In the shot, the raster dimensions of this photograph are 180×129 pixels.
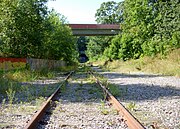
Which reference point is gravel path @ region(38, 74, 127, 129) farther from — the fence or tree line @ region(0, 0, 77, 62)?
tree line @ region(0, 0, 77, 62)

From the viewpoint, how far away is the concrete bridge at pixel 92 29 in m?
80.0

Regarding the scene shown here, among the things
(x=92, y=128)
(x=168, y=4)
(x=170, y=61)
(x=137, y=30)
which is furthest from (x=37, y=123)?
(x=137, y=30)

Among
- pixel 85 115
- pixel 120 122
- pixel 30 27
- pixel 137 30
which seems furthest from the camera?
pixel 137 30

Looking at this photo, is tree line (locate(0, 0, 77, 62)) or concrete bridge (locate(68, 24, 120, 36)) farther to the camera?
concrete bridge (locate(68, 24, 120, 36))

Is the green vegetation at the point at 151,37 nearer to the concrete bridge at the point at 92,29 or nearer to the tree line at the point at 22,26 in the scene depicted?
the tree line at the point at 22,26

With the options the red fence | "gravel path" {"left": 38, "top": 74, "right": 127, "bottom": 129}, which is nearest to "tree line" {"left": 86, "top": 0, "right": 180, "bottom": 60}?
the red fence

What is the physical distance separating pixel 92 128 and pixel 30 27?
25328 millimetres

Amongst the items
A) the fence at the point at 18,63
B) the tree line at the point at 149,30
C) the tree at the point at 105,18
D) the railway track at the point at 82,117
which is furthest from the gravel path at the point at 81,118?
the tree at the point at 105,18

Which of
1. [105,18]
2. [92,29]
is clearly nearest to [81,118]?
[92,29]

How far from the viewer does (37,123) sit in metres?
6.23

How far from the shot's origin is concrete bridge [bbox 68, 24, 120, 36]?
80.0 metres

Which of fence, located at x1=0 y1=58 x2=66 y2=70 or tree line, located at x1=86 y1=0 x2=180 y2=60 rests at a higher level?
tree line, located at x1=86 y1=0 x2=180 y2=60

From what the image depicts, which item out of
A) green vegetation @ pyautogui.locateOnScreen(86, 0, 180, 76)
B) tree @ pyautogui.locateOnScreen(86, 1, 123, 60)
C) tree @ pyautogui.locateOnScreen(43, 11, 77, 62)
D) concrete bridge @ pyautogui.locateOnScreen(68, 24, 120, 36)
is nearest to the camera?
green vegetation @ pyautogui.locateOnScreen(86, 0, 180, 76)

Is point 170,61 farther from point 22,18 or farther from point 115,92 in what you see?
point 115,92
